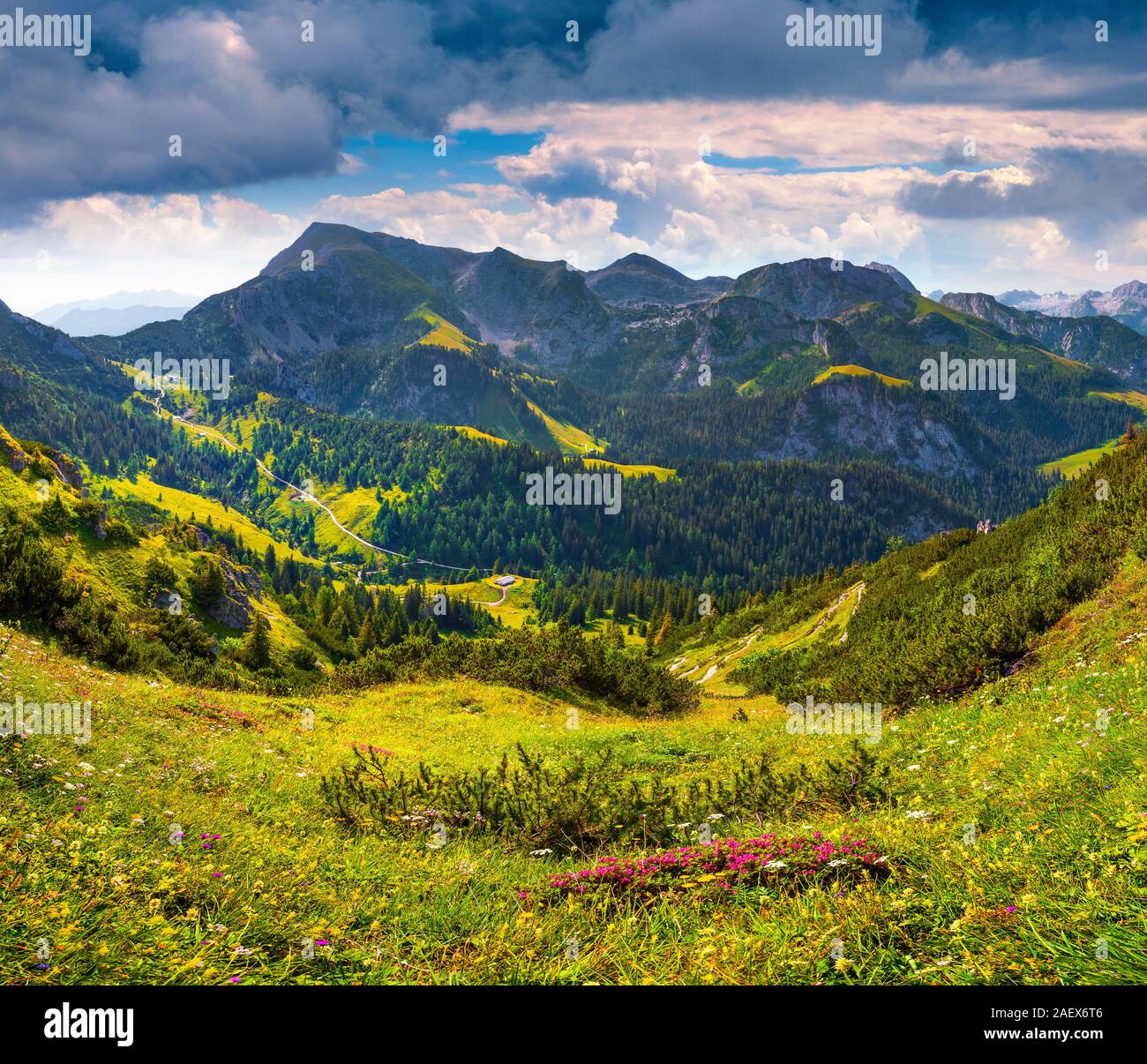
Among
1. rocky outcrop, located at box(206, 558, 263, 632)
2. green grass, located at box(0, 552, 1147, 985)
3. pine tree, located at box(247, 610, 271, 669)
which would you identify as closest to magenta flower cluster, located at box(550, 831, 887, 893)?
green grass, located at box(0, 552, 1147, 985)

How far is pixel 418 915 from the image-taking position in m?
5.93

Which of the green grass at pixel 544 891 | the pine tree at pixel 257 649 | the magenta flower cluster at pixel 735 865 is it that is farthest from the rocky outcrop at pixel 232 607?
the magenta flower cluster at pixel 735 865

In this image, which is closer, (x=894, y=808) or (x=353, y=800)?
(x=894, y=808)

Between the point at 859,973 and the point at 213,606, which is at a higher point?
the point at 859,973

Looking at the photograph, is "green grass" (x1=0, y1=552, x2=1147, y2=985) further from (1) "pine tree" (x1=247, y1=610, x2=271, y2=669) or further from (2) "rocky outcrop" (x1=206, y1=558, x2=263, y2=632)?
(2) "rocky outcrop" (x1=206, y1=558, x2=263, y2=632)

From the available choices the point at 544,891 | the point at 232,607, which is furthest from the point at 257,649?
the point at 544,891

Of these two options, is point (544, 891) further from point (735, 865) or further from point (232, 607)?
point (232, 607)

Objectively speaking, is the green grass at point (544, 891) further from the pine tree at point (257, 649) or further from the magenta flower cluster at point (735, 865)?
the pine tree at point (257, 649)

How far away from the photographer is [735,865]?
6.53 m

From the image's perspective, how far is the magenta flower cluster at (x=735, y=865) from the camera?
6238 millimetres

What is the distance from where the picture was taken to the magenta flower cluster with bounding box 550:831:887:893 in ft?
20.5

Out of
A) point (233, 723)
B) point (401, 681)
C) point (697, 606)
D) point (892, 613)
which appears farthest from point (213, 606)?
point (697, 606)

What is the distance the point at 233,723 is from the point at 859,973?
1946cm
